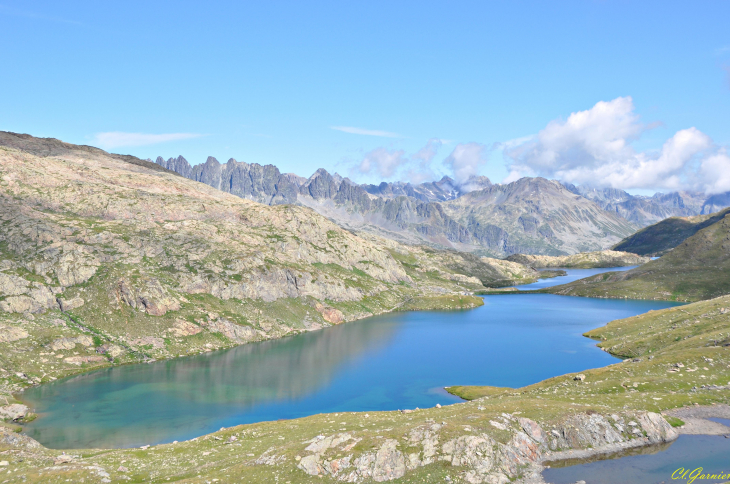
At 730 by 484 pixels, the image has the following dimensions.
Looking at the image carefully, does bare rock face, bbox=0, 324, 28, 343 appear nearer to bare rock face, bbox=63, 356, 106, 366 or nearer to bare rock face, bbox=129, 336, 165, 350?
bare rock face, bbox=63, 356, 106, 366

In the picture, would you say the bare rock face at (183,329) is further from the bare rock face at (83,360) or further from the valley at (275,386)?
the bare rock face at (83,360)

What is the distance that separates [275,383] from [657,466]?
94051 mm

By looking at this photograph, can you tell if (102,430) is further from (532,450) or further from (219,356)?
(532,450)

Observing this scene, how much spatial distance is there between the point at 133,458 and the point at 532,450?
186 feet

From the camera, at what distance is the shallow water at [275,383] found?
9506 cm

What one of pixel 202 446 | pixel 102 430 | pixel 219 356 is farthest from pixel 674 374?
pixel 219 356

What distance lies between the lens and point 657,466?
56.7 metres

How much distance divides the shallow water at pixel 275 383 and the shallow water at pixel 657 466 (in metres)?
51.4

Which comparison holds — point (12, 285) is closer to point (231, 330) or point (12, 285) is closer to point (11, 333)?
point (11, 333)

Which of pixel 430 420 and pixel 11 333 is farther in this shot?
pixel 11 333

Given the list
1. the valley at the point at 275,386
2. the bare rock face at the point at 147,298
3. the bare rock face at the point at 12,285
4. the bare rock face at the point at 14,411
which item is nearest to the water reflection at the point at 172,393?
the valley at the point at 275,386

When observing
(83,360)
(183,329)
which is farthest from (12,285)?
(183,329)

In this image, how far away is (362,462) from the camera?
181 feet
